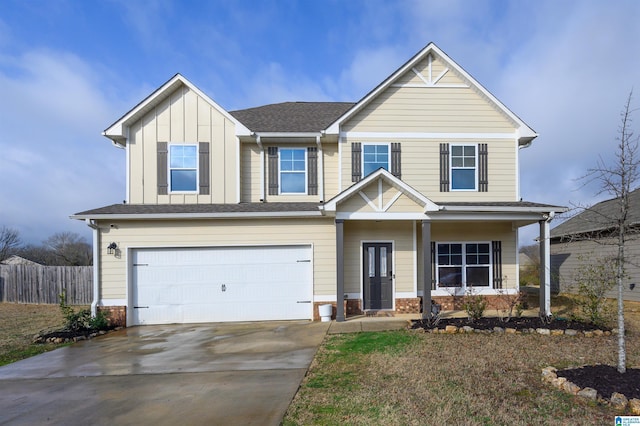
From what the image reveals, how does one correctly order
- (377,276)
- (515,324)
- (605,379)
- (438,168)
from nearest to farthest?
1. (605,379)
2. (515,324)
3. (377,276)
4. (438,168)

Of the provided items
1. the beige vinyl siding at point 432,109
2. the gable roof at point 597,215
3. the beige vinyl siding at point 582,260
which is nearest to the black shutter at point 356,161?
the beige vinyl siding at point 432,109

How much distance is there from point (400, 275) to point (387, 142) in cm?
420

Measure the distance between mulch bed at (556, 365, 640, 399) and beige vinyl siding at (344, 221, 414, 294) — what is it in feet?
19.7

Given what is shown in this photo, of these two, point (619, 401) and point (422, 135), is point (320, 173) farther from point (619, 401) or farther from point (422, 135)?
point (619, 401)

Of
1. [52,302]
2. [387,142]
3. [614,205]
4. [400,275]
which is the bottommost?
[52,302]

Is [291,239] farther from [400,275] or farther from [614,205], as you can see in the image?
[614,205]

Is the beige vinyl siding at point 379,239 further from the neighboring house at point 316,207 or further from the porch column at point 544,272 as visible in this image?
the porch column at point 544,272

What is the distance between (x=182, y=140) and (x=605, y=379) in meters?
11.5

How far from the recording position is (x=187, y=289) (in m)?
11.2

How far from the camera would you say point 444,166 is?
12.2m

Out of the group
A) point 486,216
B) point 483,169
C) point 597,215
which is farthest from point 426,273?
point 597,215

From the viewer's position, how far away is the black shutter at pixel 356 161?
1200cm

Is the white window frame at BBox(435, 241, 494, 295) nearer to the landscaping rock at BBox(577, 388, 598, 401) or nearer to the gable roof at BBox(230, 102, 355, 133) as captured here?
the gable roof at BBox(230, 102, 355, 133)

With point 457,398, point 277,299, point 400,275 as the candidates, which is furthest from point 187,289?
point 457,398
